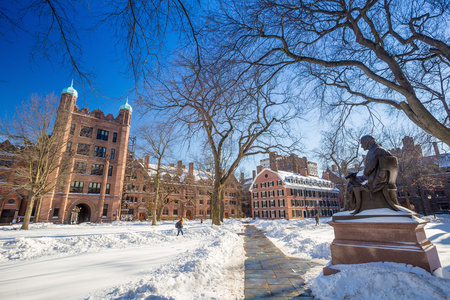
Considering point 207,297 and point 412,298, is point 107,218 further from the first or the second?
point 412,298

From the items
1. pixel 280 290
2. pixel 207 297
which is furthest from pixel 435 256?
→ pixel 207 297

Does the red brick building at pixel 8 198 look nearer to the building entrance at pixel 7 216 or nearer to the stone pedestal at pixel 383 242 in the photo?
the building entrance at pixel 7 216

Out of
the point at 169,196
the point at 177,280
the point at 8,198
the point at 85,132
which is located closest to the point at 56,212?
the point at 8,198

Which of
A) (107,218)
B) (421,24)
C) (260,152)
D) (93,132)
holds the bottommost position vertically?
(107,218)

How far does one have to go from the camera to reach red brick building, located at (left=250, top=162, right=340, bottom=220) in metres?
46.5

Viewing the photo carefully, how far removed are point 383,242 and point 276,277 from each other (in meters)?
2.46

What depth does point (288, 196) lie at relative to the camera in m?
45.9

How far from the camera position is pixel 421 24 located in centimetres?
657

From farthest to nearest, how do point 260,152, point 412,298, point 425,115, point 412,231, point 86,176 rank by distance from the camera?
1. point 86,176
2. point 260,152
3. point 425,115
4. point 412,231
5. point 412,298

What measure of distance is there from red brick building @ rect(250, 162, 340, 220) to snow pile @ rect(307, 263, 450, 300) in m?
41.2

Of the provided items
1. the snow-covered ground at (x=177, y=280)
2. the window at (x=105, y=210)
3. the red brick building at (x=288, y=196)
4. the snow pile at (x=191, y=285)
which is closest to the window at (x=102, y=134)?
the window at (x=105, y=210)

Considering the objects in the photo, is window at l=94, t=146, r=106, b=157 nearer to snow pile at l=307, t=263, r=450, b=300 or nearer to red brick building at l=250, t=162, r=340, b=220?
red brick building at l=250, t=162, r=340, b=220

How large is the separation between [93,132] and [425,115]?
131ft

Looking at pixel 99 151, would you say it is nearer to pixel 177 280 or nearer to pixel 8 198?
pixel 8 198
